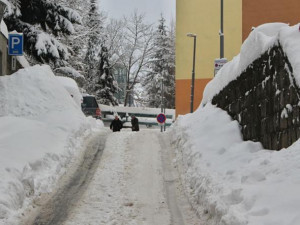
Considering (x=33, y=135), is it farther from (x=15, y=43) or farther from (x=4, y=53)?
(x=4, y=53)

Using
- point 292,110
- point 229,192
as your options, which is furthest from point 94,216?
point 292,110

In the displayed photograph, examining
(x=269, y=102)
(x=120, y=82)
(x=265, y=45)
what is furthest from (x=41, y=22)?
(x=120, y=82)

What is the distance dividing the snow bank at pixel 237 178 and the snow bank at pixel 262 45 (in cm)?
117

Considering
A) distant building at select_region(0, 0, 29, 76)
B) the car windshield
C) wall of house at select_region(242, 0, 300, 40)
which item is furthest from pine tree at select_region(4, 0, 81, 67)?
wall of house at select_region(242, 0, 300, 40)

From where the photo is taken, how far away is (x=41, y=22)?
2306cm

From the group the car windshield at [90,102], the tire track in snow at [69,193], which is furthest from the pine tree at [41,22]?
Result: the tire track in snow at [69,193]

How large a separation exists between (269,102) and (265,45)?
1.17 metres

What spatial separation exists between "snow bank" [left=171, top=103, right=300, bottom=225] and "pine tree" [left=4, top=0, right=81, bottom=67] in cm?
1255

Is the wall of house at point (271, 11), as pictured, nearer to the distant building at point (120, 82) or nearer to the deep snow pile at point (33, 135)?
the deep snow pile at point (33, 135)

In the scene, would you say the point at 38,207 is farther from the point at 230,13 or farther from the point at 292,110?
the point at 230,13

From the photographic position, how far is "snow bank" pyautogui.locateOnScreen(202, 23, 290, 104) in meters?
7.00

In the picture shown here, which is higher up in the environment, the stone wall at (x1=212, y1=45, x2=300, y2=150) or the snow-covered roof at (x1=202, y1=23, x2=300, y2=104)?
the snow-covered roof at (x1=202, y1=23, x2=300, y2=104)

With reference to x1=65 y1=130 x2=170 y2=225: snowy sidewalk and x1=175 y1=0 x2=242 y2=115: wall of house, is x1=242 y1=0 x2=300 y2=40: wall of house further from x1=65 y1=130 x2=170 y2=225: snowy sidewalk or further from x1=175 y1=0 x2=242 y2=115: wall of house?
x1=65 y1=130 x2=170 y2=225: snowy sidewalk

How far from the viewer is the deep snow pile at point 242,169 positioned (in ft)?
17.7
